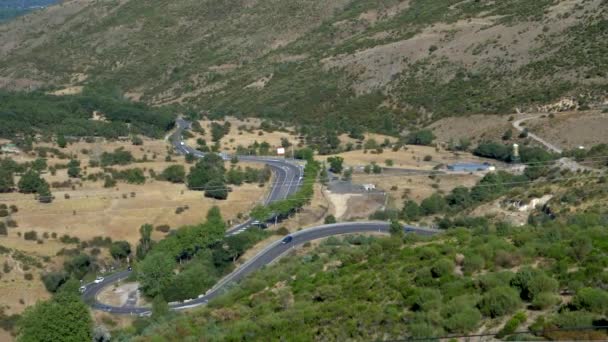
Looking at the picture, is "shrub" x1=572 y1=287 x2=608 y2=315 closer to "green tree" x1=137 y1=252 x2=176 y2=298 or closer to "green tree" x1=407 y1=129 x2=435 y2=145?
"green tree" x1=137 y1=252 x2=176 y2=298

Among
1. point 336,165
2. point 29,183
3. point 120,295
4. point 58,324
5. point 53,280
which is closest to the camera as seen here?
point 58,324

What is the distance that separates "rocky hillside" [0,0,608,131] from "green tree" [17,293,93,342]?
65450mm

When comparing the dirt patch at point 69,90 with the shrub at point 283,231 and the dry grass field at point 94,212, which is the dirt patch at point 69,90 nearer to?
the dry grass field at point 94,212

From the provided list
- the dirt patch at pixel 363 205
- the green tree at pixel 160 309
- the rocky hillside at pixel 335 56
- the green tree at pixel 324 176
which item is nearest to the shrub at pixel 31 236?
the green tree at pixel 160 309

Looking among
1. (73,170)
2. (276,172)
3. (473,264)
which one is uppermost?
(473,264)

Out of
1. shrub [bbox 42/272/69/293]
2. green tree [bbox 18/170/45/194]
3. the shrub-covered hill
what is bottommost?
shrub [bbox 42/272/69/293]

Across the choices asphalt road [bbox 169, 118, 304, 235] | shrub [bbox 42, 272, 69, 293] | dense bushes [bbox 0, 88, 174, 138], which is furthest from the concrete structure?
Result: dense bushes [bbox 0, 88, 174, 138]

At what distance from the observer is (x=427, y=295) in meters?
26.1

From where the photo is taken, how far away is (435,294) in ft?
85.7

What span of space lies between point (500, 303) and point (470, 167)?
5394 centimetres

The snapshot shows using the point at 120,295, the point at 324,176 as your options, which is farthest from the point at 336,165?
the point at 120,295

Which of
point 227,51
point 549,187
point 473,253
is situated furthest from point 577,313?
point 227,51

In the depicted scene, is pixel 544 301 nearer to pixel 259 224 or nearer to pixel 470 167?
pixel 259 224

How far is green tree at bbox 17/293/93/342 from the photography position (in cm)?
3700
